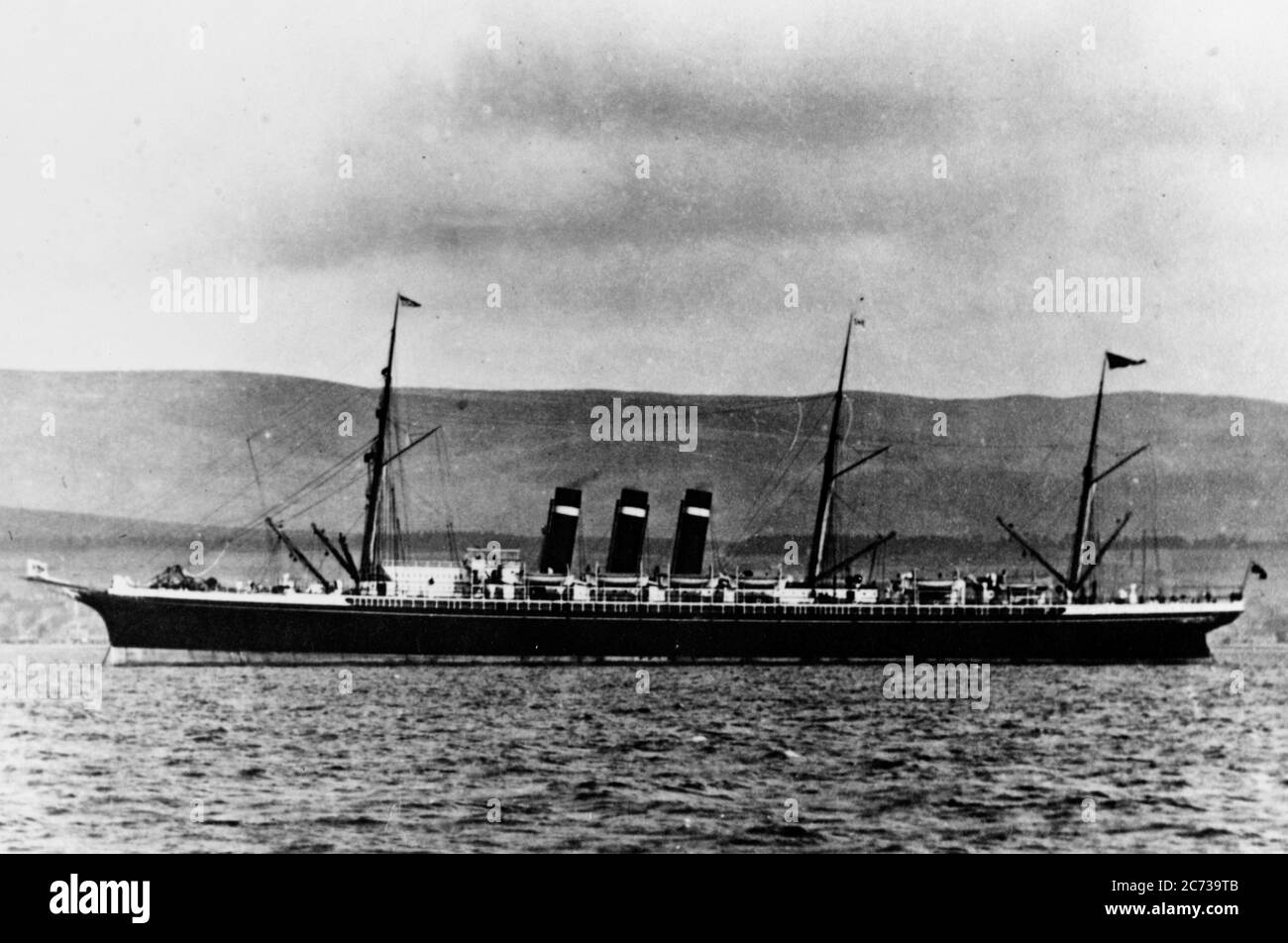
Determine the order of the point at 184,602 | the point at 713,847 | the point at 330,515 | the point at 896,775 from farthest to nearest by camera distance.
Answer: the point at 330,515 < the point at 184,602 < the point at 896,775 < the point at 713,847

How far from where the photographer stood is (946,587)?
55.0m

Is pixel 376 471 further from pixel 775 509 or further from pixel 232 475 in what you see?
pixel 232 475

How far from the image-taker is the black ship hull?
48250 mm

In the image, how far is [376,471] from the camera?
4612 centimetres

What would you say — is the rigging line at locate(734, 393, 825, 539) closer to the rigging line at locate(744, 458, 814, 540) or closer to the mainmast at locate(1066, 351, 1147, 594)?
the rigging line at locate(744, 458, 814, 540)

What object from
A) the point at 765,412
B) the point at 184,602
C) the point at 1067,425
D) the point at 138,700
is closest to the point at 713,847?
the point at 138,700

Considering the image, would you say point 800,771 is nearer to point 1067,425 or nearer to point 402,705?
point 402,705

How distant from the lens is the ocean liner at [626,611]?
1898 inches

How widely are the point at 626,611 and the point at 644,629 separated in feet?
2.59

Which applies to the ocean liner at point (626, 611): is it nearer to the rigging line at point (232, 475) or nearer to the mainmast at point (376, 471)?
the mainmast at point (376, 471)

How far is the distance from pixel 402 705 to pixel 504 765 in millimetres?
8996

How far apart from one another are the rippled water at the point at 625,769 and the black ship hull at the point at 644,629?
5590mm

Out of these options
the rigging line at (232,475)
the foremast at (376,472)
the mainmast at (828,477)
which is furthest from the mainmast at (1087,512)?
the rigging line at (232,475)

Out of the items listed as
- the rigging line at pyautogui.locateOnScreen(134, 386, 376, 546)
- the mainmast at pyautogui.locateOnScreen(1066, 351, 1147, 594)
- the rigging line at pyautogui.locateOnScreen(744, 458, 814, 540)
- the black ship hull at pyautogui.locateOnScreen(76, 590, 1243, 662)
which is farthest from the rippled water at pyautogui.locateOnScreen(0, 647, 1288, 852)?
the rigging line at pyautogui.locateOnScreen(134, 386, 376, 546)
